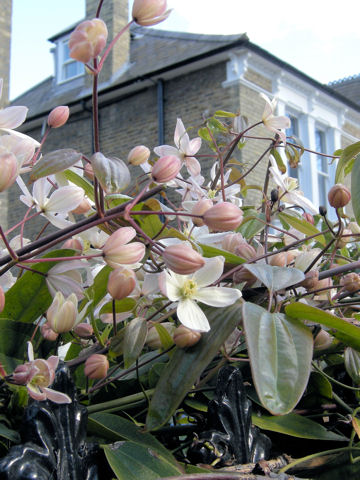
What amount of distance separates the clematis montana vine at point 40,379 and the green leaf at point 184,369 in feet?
0.14

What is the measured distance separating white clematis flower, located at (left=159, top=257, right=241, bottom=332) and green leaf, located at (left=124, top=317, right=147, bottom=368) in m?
0.02

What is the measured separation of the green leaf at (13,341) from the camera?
279 millimetres

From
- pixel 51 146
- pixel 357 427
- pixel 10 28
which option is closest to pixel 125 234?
pixel 357 427

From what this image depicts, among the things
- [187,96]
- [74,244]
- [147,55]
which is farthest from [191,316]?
[147,55]

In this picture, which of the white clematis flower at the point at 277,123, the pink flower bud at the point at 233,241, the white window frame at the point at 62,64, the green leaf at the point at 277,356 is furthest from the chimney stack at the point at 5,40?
the green leaf at the point at 277,356

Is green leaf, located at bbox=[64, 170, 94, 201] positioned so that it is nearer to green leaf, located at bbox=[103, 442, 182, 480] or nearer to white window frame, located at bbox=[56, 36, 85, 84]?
green leaf, located at bbox=[103, 442, 182, 480]

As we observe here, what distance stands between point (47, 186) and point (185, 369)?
144 millimetres

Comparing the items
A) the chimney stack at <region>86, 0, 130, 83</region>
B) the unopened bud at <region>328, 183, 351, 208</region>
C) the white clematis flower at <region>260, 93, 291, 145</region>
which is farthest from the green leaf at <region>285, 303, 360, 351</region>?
the chimney stack at <region>86, 0, 130, 83</region>

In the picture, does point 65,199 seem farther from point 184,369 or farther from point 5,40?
point 5,40

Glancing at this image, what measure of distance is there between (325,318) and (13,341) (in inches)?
6.0

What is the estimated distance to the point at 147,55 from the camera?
6.87m

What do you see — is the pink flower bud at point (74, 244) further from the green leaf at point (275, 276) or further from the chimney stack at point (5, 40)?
the chimney stack at point (5, 40)

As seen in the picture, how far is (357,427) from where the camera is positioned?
30 centimetres

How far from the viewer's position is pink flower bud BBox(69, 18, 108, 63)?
227mm
